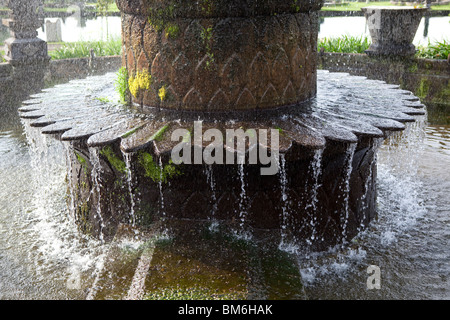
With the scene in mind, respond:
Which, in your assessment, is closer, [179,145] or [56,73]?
[179,145]

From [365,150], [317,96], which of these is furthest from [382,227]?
[317,96]

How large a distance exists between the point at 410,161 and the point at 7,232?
4.23m

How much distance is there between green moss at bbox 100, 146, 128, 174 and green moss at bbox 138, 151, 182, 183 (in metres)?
0.16

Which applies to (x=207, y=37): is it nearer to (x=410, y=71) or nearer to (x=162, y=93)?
(x=162, y=93)

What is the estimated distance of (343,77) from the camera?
4.78 m

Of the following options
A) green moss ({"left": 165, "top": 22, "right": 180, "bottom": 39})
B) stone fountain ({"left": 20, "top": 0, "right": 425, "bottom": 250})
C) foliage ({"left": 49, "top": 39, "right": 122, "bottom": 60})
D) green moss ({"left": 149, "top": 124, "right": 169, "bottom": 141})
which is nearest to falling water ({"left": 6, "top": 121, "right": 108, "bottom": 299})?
stone fountain ({"left": 20, "top": 0, "right": 425, "bottom": 250})

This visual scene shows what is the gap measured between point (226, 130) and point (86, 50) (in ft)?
26.8

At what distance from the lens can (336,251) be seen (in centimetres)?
331

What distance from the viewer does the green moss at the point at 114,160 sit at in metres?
3.09

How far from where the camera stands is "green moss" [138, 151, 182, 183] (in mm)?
3014

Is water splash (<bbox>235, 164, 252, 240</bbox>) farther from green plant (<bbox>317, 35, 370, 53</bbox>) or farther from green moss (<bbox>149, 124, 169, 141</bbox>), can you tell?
green plant (<bbox>317, 35, 370, 53</bbox>)

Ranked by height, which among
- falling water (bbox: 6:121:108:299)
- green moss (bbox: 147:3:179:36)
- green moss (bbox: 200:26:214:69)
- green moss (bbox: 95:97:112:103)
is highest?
green moss (bbox: 147:3:179:36)
